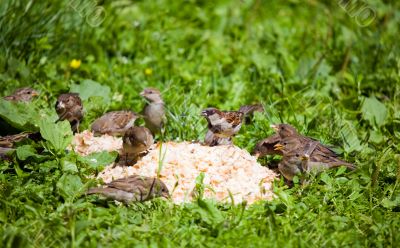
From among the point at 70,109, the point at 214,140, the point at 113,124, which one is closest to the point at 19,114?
the point at 70,109

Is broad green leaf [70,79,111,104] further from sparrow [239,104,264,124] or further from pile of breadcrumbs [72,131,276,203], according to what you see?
sparrow [239,104,264,124]

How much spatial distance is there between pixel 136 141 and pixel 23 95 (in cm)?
184

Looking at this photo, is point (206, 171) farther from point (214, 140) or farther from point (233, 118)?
point (233, 118)

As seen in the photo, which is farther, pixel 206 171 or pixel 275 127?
pixel 275 127

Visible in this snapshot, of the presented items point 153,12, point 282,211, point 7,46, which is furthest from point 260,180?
point 153,12

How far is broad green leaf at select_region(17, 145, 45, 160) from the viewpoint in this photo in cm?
675

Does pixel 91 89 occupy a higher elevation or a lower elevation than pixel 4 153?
lower

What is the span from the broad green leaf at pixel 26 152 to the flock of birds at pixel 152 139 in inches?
7.8

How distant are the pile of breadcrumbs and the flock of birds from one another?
6.8 inches

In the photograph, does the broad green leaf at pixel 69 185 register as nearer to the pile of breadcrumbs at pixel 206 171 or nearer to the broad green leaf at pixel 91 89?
the pile of breadcrumbs at pixel 206 171

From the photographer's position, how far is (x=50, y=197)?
20.3 ft

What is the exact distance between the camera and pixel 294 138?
7012 millimetres

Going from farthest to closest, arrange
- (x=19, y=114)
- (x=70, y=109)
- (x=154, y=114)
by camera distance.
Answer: (x=154, y=114)
(x=70, y=109)
(x=19, y=114)

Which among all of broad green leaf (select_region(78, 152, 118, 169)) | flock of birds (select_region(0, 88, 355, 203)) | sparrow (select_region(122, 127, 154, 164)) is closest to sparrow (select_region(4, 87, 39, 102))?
flock of birds (select_region(0, 88, 355, 203))
